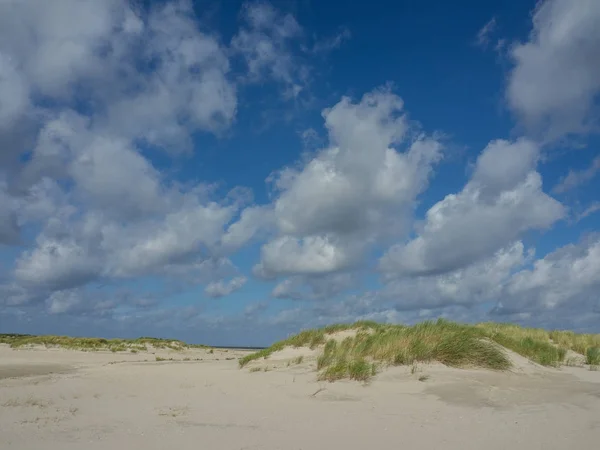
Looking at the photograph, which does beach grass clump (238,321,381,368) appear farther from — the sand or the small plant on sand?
the small plant on sand

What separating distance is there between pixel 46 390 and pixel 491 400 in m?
9.85

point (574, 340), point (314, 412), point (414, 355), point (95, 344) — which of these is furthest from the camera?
point (95, 344)

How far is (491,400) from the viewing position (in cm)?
792

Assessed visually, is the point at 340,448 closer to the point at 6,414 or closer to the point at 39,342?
the point at 6,414

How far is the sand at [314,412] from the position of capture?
5.93 meters

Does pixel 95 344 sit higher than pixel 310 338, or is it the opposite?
pixel 310 338

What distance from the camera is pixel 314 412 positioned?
769cm

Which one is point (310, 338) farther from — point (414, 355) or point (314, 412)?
point (314, 412)

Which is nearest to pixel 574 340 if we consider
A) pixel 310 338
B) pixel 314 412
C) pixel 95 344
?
pixel 310 338

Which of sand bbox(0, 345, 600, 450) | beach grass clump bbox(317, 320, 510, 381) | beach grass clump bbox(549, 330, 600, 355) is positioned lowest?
sand bbox(0, 345, 600, 450)

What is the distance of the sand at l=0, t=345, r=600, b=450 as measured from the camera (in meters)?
5.93

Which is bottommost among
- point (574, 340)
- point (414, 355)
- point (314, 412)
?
point (314, 412)

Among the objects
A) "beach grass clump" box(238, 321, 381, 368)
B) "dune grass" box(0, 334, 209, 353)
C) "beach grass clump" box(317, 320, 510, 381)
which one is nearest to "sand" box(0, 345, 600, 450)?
"beach grass clump" box(317, 320, 510, 381)

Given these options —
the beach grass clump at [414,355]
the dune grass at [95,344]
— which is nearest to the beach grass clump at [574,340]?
the beach grass clump at [414,355]
